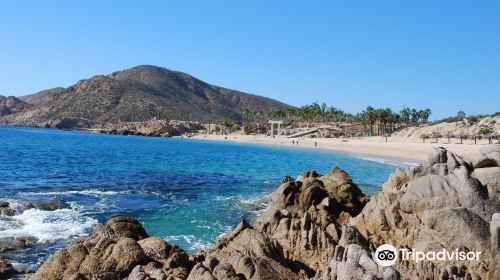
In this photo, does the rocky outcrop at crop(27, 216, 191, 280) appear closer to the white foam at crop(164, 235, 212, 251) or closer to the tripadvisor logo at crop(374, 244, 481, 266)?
the tripadvisor logo at crop(374, 244, 481, 266)

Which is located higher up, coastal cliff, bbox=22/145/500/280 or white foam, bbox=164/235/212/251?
coastal cliff, bbox=22/145/500/280

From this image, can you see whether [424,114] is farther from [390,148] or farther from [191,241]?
[191,241]

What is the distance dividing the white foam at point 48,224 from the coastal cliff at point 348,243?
19.7ft

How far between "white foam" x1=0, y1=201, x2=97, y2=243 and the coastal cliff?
19.7 feet

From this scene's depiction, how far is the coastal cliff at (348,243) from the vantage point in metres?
11.4

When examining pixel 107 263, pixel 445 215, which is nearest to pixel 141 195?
pixel 107 263

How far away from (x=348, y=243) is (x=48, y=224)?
58.9 feet

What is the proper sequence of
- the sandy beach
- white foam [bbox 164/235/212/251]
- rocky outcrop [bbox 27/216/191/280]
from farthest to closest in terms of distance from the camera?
the sandy beach
white foam [bbox 164/235/212/251]
rocky outcrop [bbox 27/216/191/280]

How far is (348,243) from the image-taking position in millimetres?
13359

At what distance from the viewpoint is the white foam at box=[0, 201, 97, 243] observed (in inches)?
864

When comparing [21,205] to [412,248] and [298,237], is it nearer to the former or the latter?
[298,237]

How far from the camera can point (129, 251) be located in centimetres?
1332

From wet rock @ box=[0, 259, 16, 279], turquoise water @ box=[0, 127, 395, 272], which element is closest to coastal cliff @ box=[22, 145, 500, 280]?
wet rock @ box=[0, 259, 16, 279]

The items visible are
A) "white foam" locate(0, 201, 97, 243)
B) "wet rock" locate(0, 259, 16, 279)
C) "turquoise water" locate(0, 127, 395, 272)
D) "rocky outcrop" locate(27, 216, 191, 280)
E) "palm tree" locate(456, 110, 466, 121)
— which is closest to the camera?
"rocky outcrop" locate(27, 216, 191, 280)
